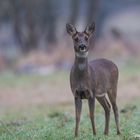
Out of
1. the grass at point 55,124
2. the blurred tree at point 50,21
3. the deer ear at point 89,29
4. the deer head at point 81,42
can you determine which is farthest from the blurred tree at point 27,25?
the deer head at point 81,42

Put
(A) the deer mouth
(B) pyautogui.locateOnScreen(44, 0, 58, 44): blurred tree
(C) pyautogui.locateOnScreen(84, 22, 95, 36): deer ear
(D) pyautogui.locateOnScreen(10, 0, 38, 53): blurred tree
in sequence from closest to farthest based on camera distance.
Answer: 1. (A) the deer mouth
2. (C) pyautogui.locateOnScreen(84, 22, 95, 36): deer ear
3. (D) pyautogui.locateOnScreen(10, 0, 38, 53): blurred tree
4. (B) pyautogui.locateOnScreen(44, 0, 58, 44): blurred tree

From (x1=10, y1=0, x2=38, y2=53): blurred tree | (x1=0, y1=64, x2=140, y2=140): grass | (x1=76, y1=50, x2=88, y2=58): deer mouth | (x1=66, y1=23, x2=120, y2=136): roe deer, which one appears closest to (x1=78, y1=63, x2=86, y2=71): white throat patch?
(x1=66, y1=23, x2=120, y2=136): roe deer

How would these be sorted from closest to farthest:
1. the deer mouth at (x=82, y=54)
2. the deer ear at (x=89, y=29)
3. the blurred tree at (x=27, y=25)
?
the deer mouth at (x=82, y=54) < the deer ear at (x=89, y=29) < the blurred tree at (x=27, y=25)

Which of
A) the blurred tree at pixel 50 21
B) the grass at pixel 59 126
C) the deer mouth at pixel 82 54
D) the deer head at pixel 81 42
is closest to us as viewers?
the deer head at pixel 81 42

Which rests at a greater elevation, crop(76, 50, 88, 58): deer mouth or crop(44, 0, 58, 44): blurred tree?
crop(44, 0, 58, 44): blurred tree

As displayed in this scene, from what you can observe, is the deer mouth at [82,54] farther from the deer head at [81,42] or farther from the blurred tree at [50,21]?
the blurred tree at [50,21]

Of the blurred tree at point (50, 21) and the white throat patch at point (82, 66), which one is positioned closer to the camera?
the white throat patch at point (82, 66)

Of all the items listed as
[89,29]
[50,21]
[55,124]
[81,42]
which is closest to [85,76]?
[81,42]

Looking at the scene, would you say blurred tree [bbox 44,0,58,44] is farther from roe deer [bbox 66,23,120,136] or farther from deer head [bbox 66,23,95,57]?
deer head [bbox 66,23,95,57]

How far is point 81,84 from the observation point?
1047cm

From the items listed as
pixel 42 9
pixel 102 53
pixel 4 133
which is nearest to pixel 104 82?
pixel 4 133

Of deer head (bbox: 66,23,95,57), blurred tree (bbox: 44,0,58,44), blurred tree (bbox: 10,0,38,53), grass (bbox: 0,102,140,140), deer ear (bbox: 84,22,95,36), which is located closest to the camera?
deer head (bbox: 66,23,95,57)

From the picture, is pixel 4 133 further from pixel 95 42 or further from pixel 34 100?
pixel 95 42

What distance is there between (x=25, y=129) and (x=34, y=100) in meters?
8.78
